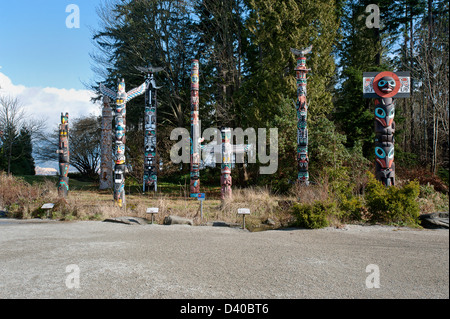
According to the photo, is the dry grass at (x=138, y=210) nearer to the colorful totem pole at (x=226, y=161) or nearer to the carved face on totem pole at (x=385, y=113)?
the colorful totem pole at (x=226, y=161)

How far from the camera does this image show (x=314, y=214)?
25.9 ft

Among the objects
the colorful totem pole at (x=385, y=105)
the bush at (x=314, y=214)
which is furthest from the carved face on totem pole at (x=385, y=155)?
the bush at (x=314, y=214)

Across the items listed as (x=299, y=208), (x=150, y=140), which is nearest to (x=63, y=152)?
(x=150, y=140)

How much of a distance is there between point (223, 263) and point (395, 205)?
498cm

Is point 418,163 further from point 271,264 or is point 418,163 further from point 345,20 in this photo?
point 271,264

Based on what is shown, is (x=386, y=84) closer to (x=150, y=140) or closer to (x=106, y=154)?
(x=150, y=140)

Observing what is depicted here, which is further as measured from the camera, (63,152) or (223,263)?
(63,152)

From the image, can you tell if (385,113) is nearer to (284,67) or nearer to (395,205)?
(395,205)

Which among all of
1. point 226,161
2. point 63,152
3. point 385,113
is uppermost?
point 385,113

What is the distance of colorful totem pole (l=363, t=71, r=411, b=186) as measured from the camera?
10117 mm

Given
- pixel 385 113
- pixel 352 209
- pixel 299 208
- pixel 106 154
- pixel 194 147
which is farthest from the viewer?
pixel 106 154

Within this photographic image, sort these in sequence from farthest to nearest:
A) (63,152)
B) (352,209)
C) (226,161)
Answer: (63,152) → (226,161) → (352,209)

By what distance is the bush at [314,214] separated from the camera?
25.8 ft

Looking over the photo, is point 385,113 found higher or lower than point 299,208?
higher
